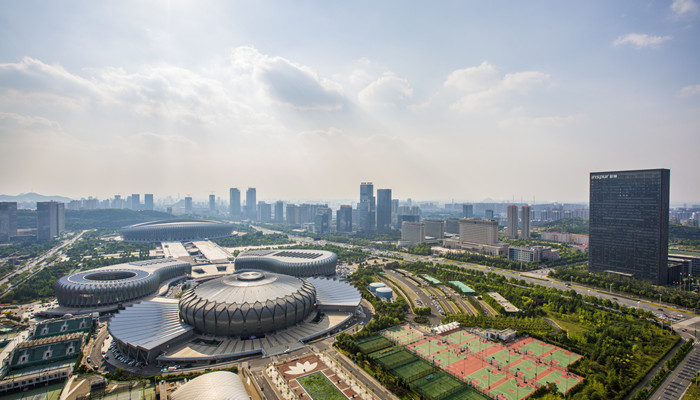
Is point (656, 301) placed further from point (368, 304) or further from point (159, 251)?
point (159, 251)

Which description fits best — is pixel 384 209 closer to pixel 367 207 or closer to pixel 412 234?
pixel 367 207

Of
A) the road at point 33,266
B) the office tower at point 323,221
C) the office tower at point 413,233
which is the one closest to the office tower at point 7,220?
the road at point 33,266

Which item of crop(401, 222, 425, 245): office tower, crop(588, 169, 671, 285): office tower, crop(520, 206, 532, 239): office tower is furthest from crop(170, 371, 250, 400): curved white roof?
crop(520, 206, 532, 239): office tower

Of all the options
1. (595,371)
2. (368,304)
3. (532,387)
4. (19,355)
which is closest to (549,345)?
(595,371)

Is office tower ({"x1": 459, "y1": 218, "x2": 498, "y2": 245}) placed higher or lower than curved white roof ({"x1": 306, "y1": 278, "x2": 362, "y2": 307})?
higher

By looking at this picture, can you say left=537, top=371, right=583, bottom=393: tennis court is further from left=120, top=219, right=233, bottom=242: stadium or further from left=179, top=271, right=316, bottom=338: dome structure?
left=120, top=219, right=233, bottom=242: stadium

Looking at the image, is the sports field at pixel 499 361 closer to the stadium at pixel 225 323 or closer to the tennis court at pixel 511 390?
the tennis court at pixel 511 390
